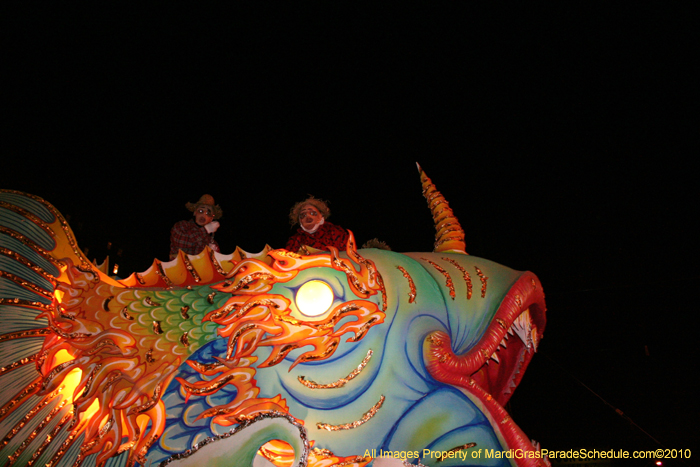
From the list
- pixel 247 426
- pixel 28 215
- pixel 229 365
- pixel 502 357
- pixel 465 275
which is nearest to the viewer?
pixel 247 426

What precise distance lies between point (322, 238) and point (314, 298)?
2.65ft

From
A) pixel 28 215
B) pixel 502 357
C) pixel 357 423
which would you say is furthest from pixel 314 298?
pixel 502 357

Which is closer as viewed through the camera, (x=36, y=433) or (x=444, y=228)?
(x=36, y=433)

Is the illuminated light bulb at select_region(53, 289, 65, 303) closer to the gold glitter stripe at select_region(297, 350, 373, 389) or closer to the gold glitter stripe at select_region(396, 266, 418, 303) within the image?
the gold glitter stripe at select_region(297, 350, 373, 389)

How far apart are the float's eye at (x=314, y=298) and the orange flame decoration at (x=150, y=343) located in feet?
0.15

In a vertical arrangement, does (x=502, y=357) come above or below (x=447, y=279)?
below

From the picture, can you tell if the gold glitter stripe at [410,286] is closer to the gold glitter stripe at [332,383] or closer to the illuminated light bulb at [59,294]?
the gold glitter stripe at [332,383]

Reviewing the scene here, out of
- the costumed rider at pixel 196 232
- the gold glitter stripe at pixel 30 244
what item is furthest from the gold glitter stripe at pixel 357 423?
the costumed rider at pixel 196 232

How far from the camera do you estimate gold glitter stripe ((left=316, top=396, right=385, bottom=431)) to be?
3.90 feet

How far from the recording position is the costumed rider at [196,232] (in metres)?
2.08

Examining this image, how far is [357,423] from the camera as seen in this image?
3.95 feet

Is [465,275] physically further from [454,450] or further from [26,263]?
[26,263]

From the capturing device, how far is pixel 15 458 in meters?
1.10

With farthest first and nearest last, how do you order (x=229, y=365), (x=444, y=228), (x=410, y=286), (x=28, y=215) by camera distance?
1. (x=444, y=228)
2. (x=410, y=286)
3. (x=28, y=215)
4. (x=229, y=365)
